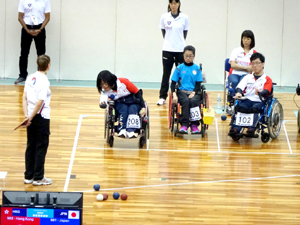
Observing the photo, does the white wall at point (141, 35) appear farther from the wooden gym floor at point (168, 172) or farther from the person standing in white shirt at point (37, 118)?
the person standing in white shirt at point (37, 118)

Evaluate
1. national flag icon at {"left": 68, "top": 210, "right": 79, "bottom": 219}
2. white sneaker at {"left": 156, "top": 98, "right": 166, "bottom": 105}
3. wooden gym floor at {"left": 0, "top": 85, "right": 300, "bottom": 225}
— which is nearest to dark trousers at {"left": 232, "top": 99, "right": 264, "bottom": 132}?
wooden gym floor at {"left": 0, "top": 85, "right": 300, "bottom": 225}

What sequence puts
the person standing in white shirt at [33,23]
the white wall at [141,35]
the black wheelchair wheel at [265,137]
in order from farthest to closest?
the white wall at [141,35], the person standing in white shirt at [33,23], the black wheelchair wheel at [265,137]

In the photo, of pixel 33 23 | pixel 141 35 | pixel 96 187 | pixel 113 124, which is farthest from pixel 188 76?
pixel 33 23

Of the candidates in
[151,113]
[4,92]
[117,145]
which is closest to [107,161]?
[117,145]

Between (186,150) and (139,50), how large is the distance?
4.61 m

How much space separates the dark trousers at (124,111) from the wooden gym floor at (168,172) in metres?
0.28

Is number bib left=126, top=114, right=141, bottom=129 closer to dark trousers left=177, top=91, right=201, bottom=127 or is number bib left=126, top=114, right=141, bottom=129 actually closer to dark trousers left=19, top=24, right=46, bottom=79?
dark trousers left=177, top=91, right=201, bottom=127

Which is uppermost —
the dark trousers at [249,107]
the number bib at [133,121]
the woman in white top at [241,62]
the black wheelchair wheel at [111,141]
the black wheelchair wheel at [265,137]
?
the woman in white top at [241,62]

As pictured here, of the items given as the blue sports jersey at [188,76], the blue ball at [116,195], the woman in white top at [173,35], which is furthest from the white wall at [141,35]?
the blue ball at [116,195]

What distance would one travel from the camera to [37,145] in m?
4.80

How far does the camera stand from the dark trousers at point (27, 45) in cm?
980

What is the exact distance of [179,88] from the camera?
6.95 metres

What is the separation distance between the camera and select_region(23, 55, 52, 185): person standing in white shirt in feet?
15.3

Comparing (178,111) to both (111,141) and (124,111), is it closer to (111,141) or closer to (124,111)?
(124,111)
